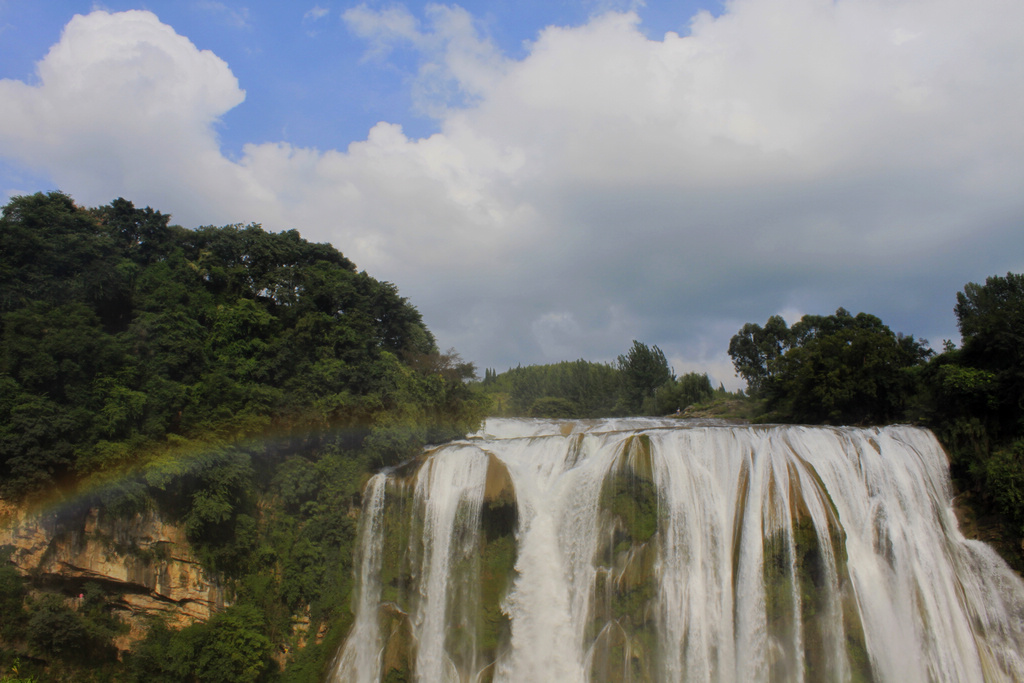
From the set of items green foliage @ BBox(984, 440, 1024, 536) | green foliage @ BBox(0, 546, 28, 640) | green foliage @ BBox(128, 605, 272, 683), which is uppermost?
green foliage @ BBox(984, 440, 1024, 536)

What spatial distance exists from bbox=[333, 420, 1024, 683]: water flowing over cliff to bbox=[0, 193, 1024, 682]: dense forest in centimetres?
166

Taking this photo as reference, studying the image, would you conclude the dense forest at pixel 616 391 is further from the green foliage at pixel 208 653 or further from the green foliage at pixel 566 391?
the green foliage at pixel 208 653

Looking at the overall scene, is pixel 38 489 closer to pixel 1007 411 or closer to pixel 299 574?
pixel 299 574

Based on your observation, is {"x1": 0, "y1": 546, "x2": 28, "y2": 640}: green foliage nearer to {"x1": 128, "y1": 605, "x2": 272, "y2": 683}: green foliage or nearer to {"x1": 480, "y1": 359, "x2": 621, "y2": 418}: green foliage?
{"x1": 128, "y1": 605, "x2": 272, "y2": 683}: green foliage

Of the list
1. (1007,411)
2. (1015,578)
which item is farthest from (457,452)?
(1007,411)

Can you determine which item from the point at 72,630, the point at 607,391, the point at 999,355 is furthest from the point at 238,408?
the point at 607,391

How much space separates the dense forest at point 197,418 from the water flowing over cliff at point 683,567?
8.23 feet

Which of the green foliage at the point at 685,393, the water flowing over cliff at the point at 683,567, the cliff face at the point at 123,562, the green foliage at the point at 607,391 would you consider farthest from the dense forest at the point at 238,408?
the green foliage at the point at 607,391

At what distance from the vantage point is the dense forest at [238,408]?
47.5ft

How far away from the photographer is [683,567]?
13.7m

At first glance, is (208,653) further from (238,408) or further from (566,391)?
(566,391)

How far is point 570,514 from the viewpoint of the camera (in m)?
15.1

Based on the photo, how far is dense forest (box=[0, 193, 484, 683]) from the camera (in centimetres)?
1452

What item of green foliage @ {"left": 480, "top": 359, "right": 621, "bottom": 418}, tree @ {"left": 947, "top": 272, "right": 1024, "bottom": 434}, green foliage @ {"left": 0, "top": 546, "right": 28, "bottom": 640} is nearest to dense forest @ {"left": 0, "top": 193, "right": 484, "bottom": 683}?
green foliage @ {"left": 0, "top": 546, "right": 28, "bottom": 640}
